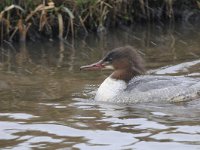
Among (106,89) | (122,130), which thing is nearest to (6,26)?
(106,89)

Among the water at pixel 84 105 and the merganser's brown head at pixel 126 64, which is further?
the merganser's brown head at pixel 126 64

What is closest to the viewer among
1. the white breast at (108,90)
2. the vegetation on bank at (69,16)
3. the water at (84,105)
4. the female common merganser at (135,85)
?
the water at (84,105)

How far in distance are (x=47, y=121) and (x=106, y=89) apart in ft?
5.60

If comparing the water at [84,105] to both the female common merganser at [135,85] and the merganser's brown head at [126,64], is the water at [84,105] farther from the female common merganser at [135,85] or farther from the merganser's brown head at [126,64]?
the merganser's brown head at [126,64]

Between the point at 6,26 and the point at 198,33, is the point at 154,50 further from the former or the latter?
the point at 6,26

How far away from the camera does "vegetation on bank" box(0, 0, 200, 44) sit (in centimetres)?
1266

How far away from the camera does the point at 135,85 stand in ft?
31.2

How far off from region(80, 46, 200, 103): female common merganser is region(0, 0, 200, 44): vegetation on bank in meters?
3.20

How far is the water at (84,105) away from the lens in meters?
7.10

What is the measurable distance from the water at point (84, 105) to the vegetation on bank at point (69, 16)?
280 mm

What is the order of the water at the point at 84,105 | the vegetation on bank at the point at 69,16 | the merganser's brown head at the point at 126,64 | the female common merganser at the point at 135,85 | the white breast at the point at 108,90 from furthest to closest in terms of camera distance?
the vegetation on bank at the point at 69,16, the merganser's brown head at the point at 126,64, the white breast at the point at 108,90, the female common merganser at the point at 135,85, the water at the point at 84,105

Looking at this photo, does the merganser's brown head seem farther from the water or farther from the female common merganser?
the water

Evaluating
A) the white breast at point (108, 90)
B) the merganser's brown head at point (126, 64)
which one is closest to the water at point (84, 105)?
the white breast at point (108, 90)

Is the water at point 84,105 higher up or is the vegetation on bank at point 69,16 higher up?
the vegetation on bank at point 69,16
